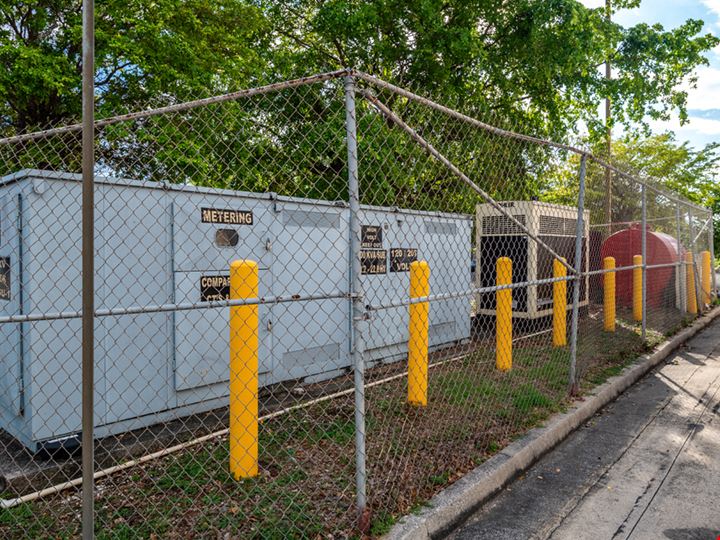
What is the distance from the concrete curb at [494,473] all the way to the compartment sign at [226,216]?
9.94 feet

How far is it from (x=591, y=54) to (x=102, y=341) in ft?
42.4

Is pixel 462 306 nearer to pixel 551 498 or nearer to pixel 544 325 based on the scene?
pixel 544 325

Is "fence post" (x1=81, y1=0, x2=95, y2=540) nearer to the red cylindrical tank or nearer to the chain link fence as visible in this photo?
the chain link fence

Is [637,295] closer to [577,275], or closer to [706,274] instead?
[706,274]

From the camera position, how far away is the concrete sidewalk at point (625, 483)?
3.04 m

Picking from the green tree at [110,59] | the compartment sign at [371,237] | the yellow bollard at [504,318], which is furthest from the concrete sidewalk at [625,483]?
the green tree at [110,59]

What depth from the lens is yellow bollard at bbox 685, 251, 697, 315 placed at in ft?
34.3

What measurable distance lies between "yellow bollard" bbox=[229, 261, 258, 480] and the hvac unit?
18.5 feet

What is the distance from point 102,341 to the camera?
4.08 metres

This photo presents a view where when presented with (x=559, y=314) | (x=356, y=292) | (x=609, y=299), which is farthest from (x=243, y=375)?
(x=609, y=299)

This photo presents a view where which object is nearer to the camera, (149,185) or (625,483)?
(625,483)

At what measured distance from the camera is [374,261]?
645cm

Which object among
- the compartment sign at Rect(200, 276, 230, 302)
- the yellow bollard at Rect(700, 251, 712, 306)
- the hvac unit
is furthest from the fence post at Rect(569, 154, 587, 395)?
the yellow bollard at Rect(700, 251, 712, 306)

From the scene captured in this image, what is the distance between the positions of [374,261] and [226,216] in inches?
85.9
